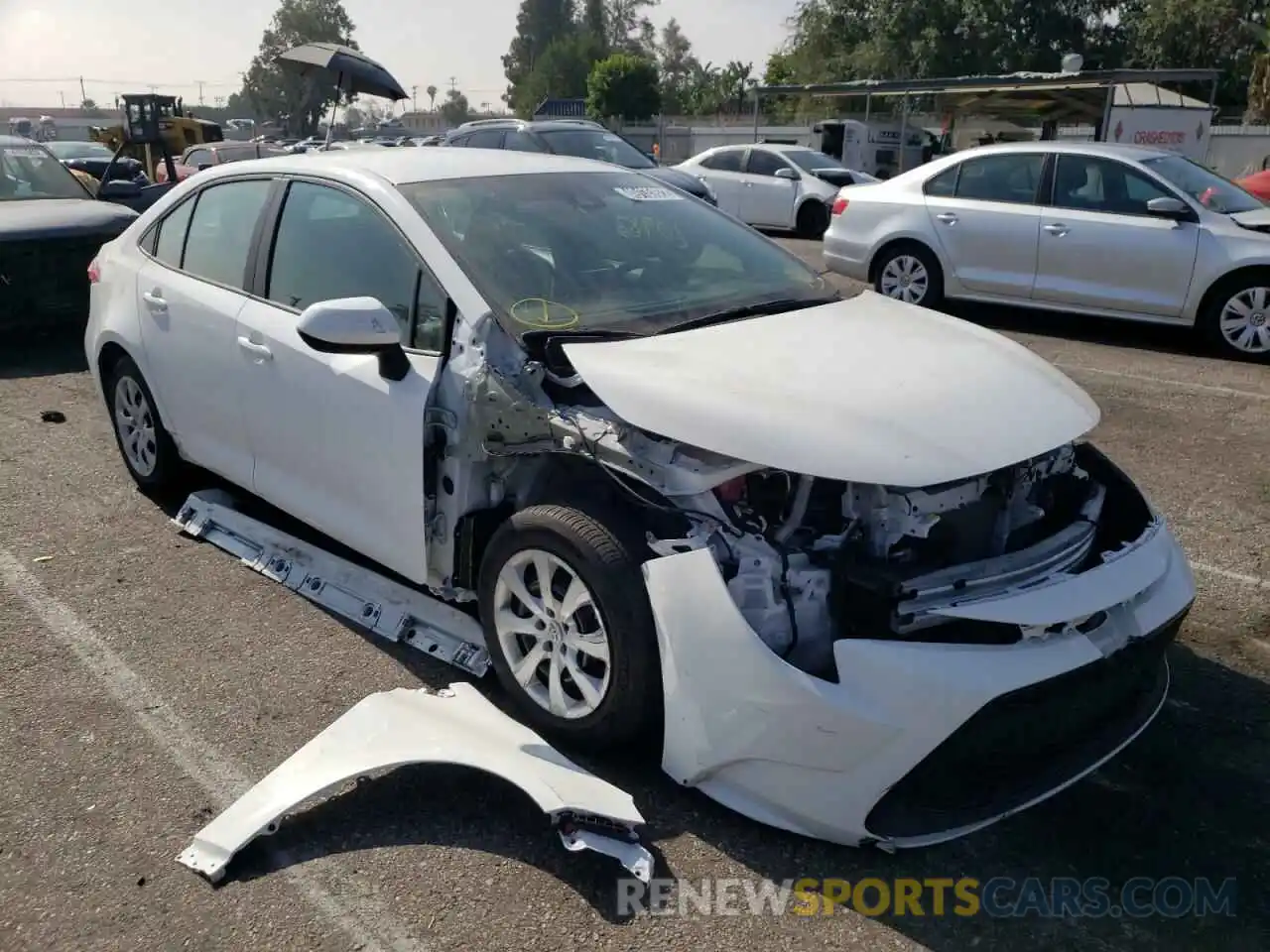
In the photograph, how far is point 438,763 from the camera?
2936 mm

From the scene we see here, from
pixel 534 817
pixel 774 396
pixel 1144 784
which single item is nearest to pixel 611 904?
pixel 534 817

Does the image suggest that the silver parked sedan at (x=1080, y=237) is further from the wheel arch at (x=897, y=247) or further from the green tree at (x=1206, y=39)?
the green tree at (x=1206, y=39)

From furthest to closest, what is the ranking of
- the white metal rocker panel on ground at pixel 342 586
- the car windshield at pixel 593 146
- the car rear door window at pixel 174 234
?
1. the car windshield at pixel 593 146
2. the car rear door window at pixel 174 234
3. the white metal rocker panel on ground at pixel 342 586

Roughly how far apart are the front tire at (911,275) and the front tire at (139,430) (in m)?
6.55

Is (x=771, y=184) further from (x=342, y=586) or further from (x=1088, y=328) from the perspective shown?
(x=342, y=586)

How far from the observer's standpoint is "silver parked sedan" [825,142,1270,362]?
26.3ft

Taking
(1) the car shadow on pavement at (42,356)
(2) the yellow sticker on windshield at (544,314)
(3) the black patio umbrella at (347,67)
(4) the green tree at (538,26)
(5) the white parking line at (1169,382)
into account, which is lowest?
(1) the car shadow on pavement at (42,356)

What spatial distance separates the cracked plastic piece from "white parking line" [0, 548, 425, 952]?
0.14 m

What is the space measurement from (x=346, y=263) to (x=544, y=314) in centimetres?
90

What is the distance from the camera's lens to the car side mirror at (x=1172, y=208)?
8.04 metres

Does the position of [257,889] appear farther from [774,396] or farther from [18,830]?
[774,396]

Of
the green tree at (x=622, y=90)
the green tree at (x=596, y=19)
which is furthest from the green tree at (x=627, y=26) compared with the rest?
the green tree at (x=622, y=90)

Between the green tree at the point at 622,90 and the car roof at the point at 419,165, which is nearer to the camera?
the car roof at the point at 419,165

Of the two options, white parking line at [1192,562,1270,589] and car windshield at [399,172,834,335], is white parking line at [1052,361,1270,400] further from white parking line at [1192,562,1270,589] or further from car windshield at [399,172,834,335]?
car windshield at [399,172,834,335]
